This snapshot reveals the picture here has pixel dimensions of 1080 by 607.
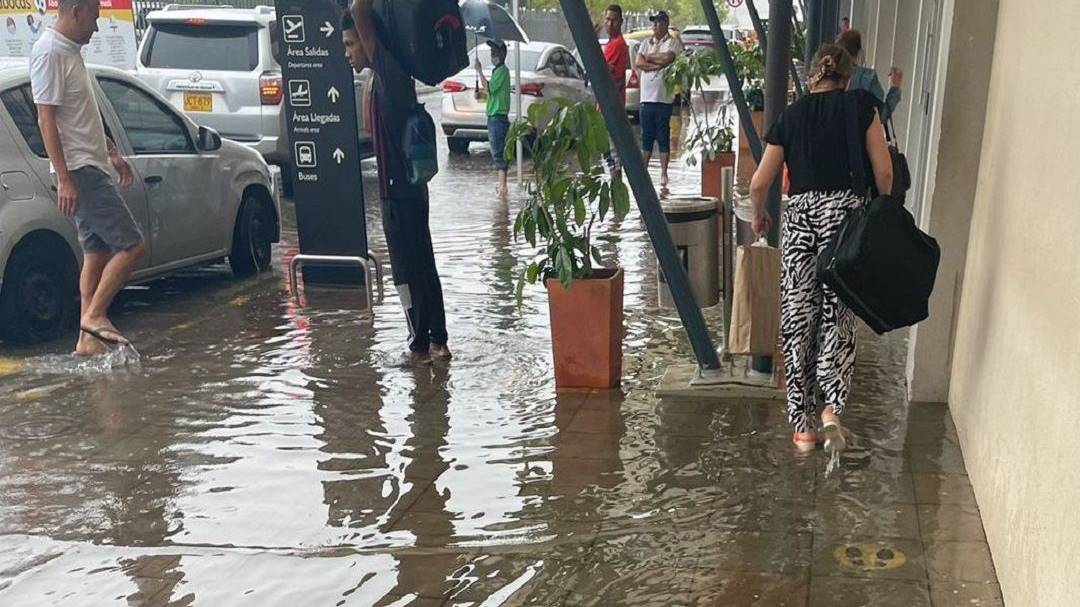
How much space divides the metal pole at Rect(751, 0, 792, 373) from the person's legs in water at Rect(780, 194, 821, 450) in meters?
0.78

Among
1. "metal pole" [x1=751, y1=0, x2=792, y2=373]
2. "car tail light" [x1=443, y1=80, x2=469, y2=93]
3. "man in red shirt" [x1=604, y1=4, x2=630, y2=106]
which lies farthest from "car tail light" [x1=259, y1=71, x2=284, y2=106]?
"metal pole" [x1=751, y1=0, x2=792, y2=373]

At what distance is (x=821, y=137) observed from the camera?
4961 mm

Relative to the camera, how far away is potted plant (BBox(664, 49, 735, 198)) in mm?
12008

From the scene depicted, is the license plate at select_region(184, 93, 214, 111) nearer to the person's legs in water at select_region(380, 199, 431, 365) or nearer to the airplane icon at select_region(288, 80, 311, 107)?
the airplane icon at select_region(288, 80, 311, 107)

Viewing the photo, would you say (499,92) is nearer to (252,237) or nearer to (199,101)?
(199,101)

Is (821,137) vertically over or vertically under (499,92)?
over

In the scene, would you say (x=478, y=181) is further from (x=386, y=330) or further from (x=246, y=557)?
(x=246, y=557)

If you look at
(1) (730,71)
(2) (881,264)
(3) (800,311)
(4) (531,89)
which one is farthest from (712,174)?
(2) (881,264)

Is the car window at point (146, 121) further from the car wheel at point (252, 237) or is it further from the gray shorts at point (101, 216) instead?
the gray shorts at point (101, 216)

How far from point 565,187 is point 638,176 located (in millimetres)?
437

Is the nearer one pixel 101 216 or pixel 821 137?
→ pixel 821 137

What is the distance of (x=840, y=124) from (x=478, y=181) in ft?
34.1

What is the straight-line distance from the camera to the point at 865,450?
5.23 meters

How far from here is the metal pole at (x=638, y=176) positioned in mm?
5688
